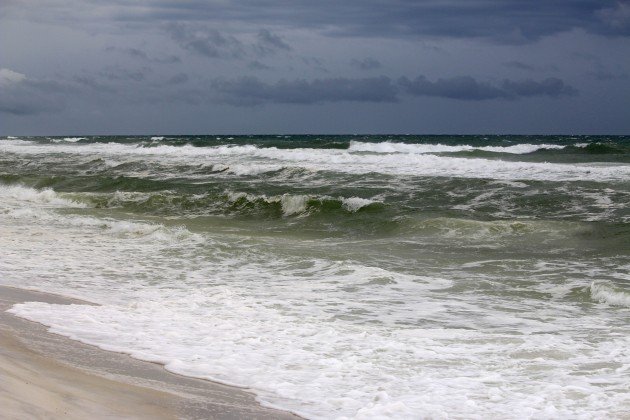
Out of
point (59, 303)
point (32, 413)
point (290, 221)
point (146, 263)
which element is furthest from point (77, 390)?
point (290, 221)

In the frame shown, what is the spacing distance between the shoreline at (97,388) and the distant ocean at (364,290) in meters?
0.21

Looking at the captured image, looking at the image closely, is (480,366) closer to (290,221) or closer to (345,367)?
(345,367)

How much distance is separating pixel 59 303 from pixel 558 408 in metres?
5.17

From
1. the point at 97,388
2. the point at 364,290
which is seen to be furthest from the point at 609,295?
the point at 97,388

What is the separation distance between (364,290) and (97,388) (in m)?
4.48

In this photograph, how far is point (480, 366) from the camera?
5840 millimetres

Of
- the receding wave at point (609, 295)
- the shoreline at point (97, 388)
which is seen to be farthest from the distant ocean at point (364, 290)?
the shoreline at point (97, 388)

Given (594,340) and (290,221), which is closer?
(594,340)

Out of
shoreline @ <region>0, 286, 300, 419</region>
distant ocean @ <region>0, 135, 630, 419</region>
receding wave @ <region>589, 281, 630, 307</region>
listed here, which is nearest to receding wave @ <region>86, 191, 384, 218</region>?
distant ocean @ <region>0, 135, 630, 419</region>

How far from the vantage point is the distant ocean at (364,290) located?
5398 mm

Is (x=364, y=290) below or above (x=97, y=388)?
below

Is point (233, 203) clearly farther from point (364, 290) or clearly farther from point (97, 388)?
point (97, 388)

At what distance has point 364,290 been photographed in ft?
29.3

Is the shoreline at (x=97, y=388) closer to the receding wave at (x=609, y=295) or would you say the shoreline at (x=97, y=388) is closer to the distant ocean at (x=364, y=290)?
the distant ocean at (x=364, y=290)
